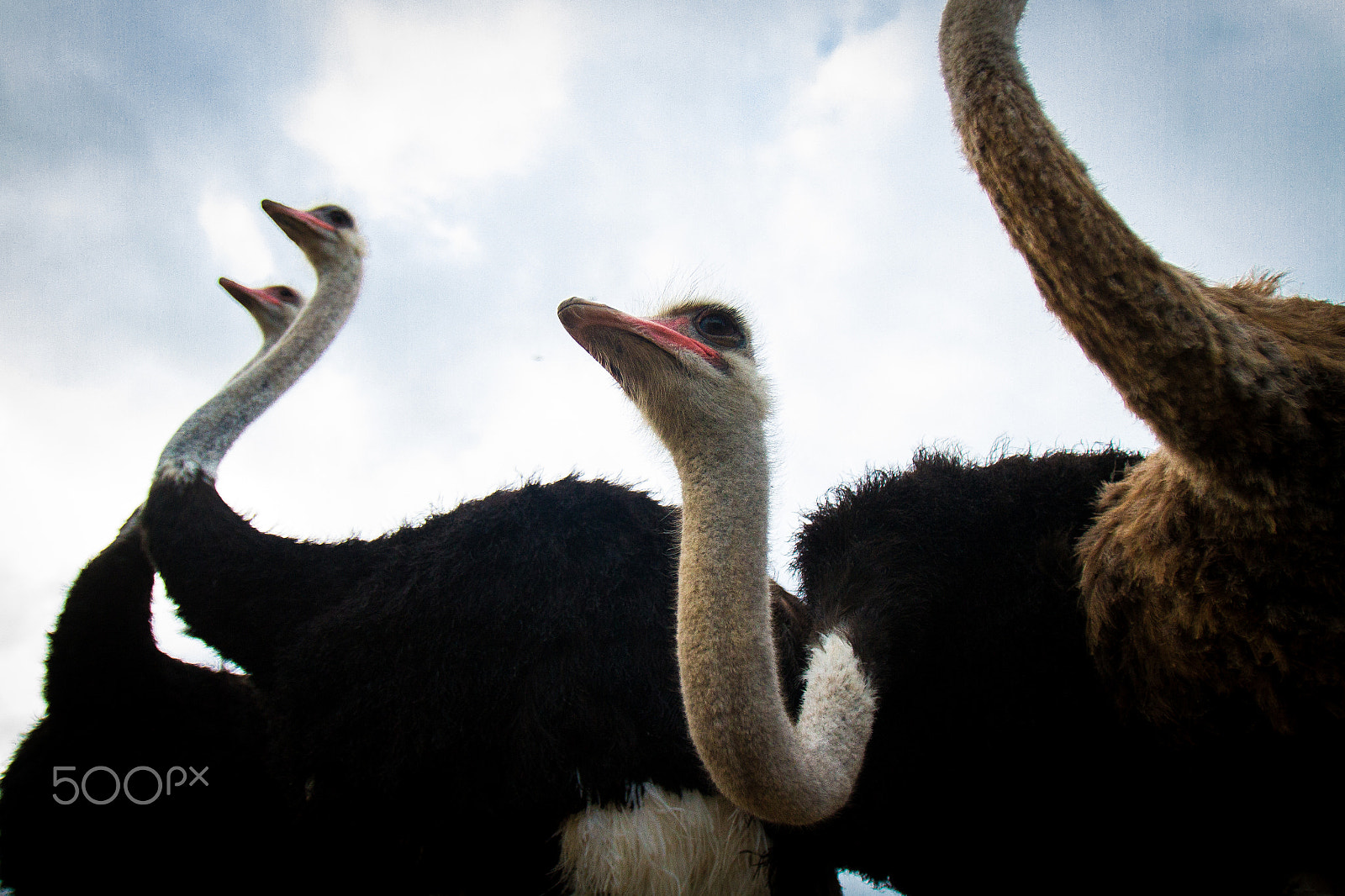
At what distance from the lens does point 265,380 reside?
4.06m

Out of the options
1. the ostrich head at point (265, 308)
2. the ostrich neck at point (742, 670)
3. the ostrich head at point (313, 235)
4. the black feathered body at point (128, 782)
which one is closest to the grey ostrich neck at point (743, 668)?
the ostrich neck at point (742, 670)

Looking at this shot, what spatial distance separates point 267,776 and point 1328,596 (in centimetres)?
333

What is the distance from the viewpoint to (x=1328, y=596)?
150 cm

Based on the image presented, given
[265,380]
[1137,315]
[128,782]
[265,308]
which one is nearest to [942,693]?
[1137,315]

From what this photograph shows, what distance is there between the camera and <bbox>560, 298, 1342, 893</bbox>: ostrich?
1.68m

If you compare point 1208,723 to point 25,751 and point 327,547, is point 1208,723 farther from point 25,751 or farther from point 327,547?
Result: point 25,751

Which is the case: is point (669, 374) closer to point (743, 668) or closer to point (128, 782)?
point (743, 668)

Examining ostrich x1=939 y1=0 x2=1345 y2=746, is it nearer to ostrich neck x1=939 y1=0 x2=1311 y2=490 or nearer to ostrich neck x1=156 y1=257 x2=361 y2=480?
ostrich neck x1=939 y1=0 x2=1311 y2=490

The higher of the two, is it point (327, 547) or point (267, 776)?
point (327, 547)

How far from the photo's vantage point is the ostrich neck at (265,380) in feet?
11.8

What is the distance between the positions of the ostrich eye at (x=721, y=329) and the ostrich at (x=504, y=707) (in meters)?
0.71

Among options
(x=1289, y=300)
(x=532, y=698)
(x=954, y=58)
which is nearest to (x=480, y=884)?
(x=532, y=698)

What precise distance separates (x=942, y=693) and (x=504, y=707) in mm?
1246

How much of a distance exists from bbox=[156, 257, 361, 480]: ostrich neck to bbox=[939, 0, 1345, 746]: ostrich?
133 inches
